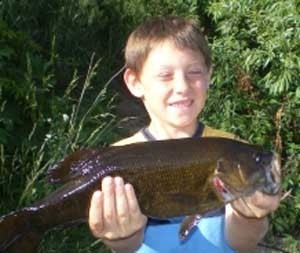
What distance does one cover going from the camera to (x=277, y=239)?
647cm

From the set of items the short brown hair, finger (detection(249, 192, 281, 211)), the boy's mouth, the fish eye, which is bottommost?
finger (detection(249, 192, 281, 211))

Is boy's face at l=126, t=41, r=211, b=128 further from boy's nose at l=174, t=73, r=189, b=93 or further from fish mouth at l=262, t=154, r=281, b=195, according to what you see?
fish mouth at l=262, t=154, r=281, b=195

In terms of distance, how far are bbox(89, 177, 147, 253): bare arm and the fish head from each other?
0.31 meters

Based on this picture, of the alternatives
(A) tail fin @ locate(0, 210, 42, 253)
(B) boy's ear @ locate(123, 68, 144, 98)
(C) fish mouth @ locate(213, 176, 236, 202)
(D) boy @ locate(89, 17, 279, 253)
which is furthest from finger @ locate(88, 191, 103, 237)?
(B) boy's ear @ locate(123, 68, 144, 98)

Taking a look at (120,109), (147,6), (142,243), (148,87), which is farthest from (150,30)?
(147,6)

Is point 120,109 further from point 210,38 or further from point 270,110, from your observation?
point 270,110

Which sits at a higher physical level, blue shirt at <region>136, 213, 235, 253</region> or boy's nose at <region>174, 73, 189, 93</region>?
boy's nose at <region>174, 73, 189, 93</region>

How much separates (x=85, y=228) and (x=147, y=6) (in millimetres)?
4148

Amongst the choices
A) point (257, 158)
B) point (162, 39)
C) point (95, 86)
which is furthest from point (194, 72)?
point (95, 86)

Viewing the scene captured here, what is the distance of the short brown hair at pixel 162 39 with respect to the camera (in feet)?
12.1

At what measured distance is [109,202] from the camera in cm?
311

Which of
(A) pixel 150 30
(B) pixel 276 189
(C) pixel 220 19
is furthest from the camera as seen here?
(C) pixel 220 19

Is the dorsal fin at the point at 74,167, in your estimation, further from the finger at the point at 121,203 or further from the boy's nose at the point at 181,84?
the boy's nose at the point at 181,84

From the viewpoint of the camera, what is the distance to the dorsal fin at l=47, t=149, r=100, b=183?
9.96ft
